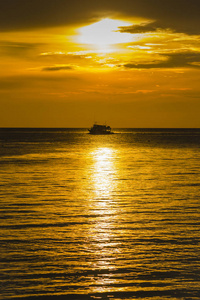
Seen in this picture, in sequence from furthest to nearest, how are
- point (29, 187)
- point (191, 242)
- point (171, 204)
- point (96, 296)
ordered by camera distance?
point (29, 187) → point (171, 204) → point (191, 242) → point (96, 296)

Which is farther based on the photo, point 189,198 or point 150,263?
point 189,198

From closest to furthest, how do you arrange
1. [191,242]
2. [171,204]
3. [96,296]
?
[96,296] < [191,242] < [171,204]

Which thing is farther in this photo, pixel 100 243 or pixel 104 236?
pixel 104 236

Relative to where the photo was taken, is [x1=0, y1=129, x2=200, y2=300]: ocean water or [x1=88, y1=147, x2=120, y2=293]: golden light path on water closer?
[x1=0, y1=129, x2=200, y2=300]: ocean water

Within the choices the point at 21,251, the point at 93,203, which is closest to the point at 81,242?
the point at 21,251

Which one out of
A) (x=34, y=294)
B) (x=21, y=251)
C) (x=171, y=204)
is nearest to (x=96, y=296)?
(x=34, y=294)

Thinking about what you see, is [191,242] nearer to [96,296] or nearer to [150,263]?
[150,263]

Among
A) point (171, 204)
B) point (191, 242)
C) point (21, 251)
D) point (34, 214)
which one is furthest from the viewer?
point (171, 204)

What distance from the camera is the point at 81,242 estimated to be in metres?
20.1

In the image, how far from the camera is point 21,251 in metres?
18.7

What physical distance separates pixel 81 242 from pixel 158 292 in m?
6.18

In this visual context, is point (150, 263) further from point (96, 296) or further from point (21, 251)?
point (21, 251)

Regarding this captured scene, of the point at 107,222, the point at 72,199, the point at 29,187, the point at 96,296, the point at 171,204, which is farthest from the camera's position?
the point at 29,187

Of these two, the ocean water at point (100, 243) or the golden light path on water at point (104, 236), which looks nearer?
the ocean water at point (100, 243)
